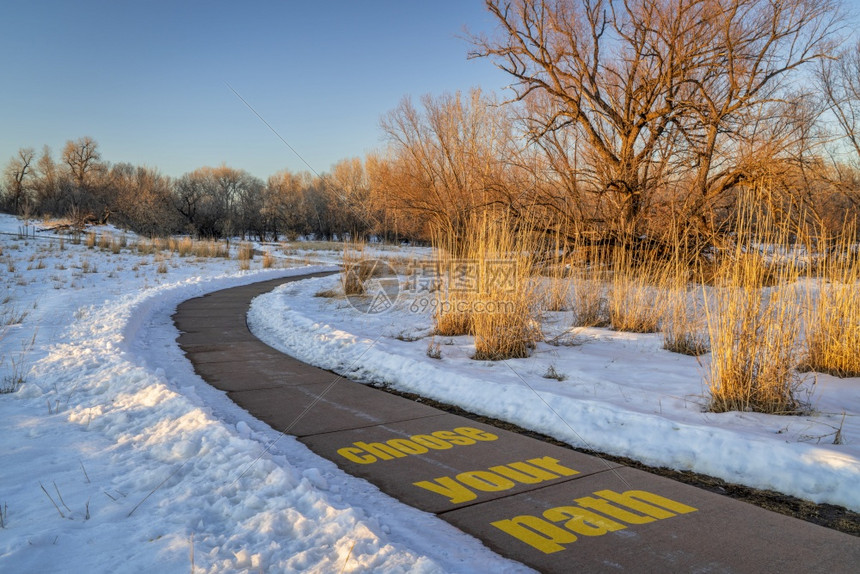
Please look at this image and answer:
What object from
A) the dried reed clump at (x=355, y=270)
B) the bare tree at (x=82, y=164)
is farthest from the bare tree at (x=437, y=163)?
the bare tree at (x=82, y=164)

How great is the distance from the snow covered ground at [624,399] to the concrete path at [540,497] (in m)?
0.45

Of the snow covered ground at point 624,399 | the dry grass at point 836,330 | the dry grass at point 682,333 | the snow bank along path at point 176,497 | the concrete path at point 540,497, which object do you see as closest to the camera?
the snow bank along path at point 176,497

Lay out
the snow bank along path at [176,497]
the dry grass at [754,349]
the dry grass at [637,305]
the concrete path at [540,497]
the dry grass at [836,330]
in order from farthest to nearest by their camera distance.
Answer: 1. the dry grass at [637,305]
2. the dry grass at [836,330]
3. the dry grass at [754,349]
4. the concrete path at [540,497]
5. the snow bank along path at [176,497]

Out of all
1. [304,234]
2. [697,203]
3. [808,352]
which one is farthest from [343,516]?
[304,234]

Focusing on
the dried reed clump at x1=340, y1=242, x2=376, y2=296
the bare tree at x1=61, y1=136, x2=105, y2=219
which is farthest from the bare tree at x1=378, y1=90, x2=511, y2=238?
the bare tree at x1=61, y1=136, x2=105, y2=219

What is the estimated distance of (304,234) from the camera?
6300 centimetres

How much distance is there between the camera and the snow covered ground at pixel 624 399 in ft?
12.5

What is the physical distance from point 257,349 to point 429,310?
447cm

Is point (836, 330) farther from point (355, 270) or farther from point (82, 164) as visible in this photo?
point (82, 164)

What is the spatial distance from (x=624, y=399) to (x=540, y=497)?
84.2 inches

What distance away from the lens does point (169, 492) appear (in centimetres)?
344

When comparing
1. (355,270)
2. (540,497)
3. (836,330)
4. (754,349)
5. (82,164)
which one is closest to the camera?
(540,497)

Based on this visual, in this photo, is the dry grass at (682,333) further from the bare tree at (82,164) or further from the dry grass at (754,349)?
the bare tree at (82,164)

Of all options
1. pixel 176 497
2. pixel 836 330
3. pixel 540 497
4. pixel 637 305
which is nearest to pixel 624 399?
pixel 540 497
